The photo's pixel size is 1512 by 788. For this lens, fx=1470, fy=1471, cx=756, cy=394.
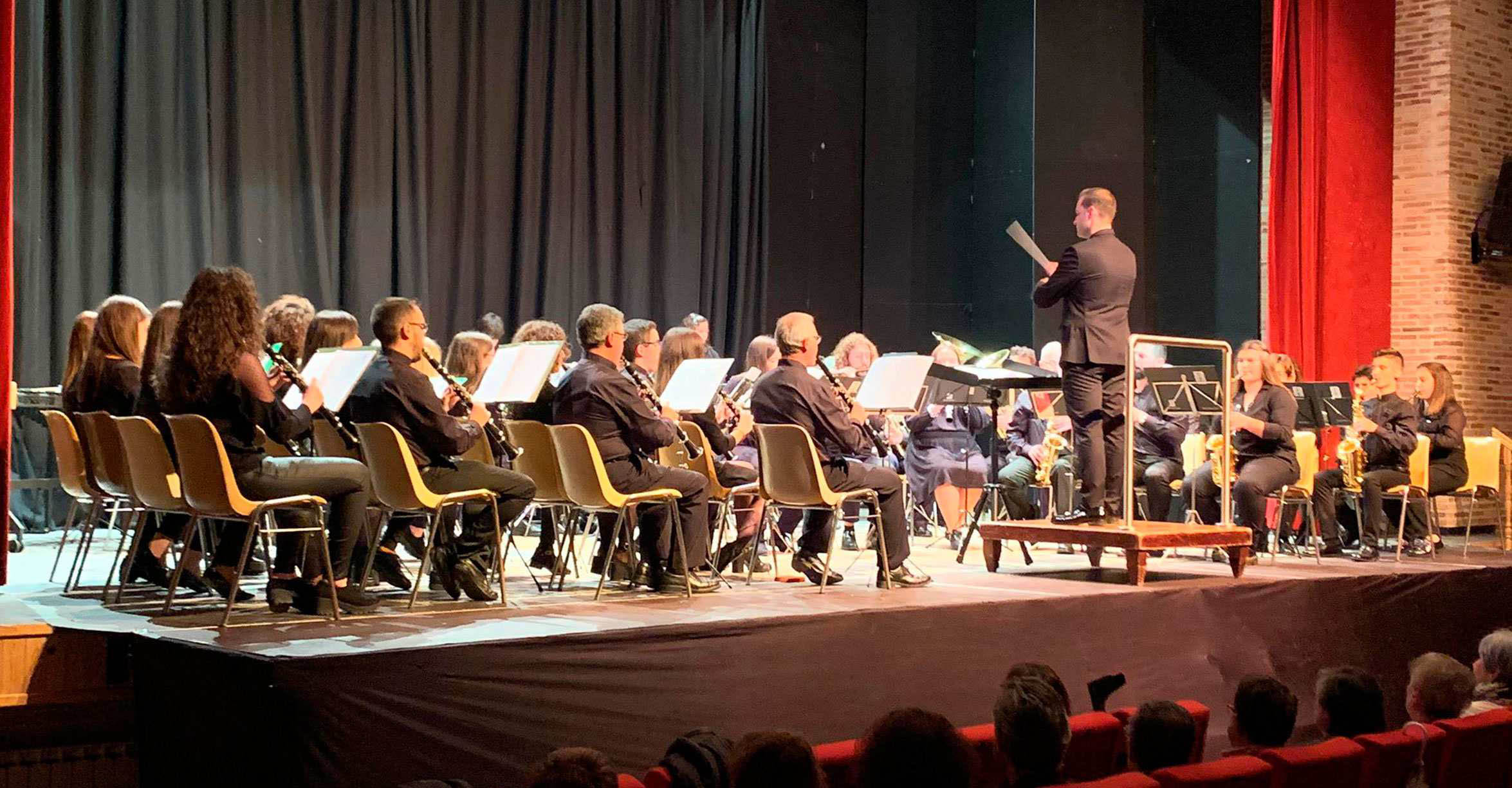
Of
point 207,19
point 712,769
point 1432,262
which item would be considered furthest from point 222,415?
point 1432,262

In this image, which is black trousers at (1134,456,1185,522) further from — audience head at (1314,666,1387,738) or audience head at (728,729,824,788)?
audience head at (728,729,824,788)

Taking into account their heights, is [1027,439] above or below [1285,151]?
below

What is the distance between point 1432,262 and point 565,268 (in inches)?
263

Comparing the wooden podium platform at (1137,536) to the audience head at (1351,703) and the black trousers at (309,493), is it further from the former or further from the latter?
the black trousers at (309,493)

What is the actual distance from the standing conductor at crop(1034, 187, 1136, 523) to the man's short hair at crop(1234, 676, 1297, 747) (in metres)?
3.23

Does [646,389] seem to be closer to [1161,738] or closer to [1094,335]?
[1094,335]

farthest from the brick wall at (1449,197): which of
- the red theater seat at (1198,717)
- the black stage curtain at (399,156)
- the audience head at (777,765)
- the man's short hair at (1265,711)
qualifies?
the audience head at (777,765)

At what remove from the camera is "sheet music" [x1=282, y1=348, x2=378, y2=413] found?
17.4ft

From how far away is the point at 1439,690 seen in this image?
13.0ft

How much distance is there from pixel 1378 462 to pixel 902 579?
158 inches

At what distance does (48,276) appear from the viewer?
8906 millimetres

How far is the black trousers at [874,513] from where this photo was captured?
6367mm

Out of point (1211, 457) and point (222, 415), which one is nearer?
point (222, 415)

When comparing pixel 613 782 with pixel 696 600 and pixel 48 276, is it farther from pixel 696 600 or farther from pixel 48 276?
pixel 48 276
